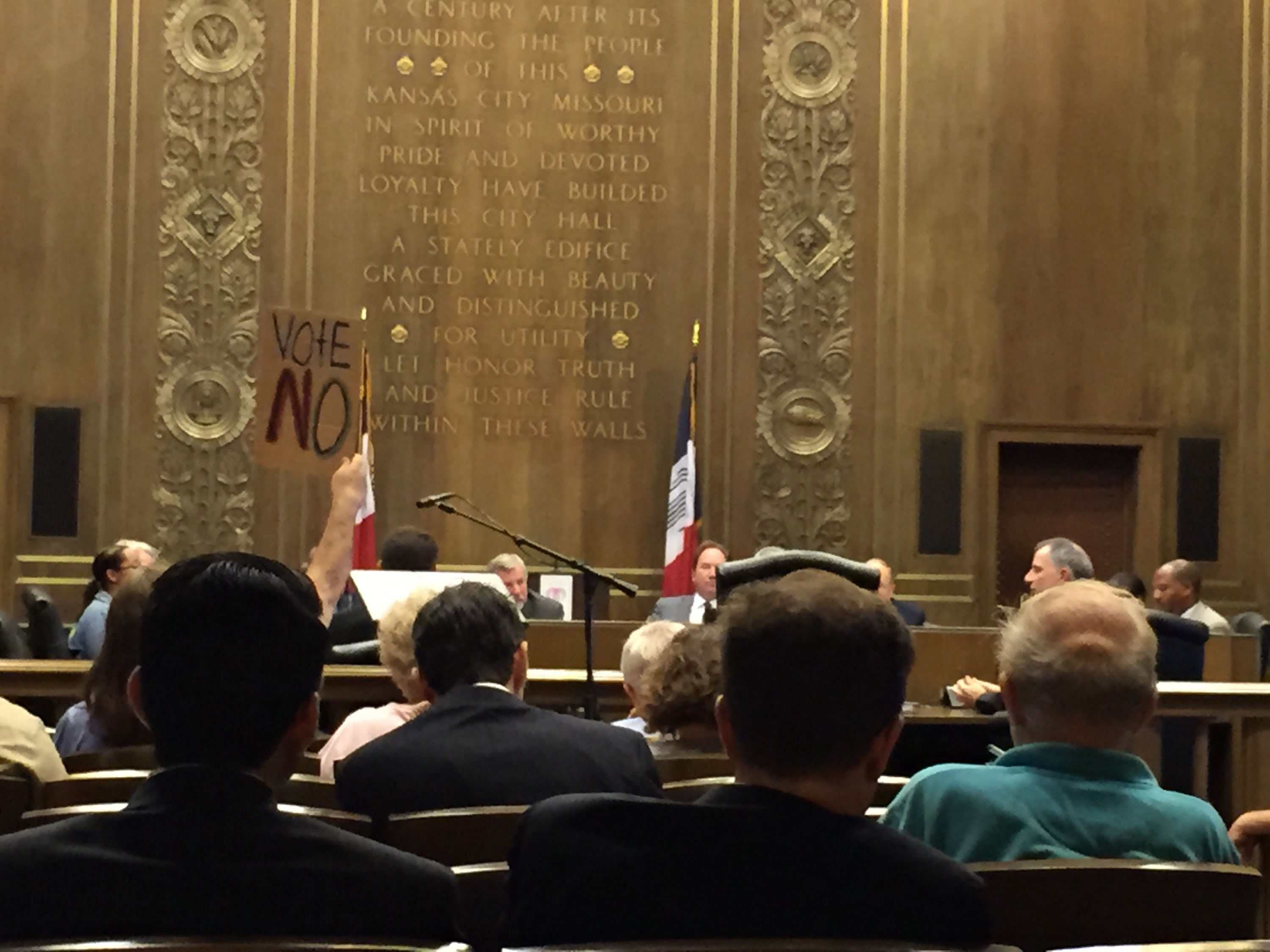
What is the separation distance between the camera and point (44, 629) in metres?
7.96

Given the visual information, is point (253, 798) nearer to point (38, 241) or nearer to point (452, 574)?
point (452, 574)

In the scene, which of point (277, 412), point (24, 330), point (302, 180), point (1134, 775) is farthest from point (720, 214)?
point (1134, 775)

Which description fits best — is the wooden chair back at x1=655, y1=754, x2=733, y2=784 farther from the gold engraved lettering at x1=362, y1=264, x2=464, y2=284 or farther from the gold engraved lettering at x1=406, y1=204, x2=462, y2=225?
the gold engraved lettering at x1=406, y1=204, x2=462, y2=225

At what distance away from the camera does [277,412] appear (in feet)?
20.6

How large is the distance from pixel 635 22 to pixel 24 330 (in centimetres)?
455

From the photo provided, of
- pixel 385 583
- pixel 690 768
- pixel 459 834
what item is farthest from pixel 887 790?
pixel 385 583

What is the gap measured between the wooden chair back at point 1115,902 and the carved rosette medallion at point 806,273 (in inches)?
368

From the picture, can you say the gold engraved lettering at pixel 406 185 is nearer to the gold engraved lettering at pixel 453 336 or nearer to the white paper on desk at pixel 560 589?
the gold engraved lettering at pixel 453 336

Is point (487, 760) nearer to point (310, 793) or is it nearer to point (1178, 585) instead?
point (310, 793)

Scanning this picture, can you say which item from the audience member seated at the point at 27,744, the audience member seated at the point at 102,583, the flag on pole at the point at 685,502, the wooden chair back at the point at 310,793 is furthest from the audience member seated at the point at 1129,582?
the audience member seated at the point at 27,744

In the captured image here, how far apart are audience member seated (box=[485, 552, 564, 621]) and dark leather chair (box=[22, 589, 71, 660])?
2330 mm

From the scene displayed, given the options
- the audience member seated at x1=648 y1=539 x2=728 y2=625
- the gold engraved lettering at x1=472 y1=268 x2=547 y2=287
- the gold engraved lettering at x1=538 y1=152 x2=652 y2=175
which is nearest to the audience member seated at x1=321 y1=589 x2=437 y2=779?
the audience member seated at x1=648 y1=539 x2=728 y2=625

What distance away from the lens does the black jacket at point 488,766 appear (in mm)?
3271

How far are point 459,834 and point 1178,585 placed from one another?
7710mm
